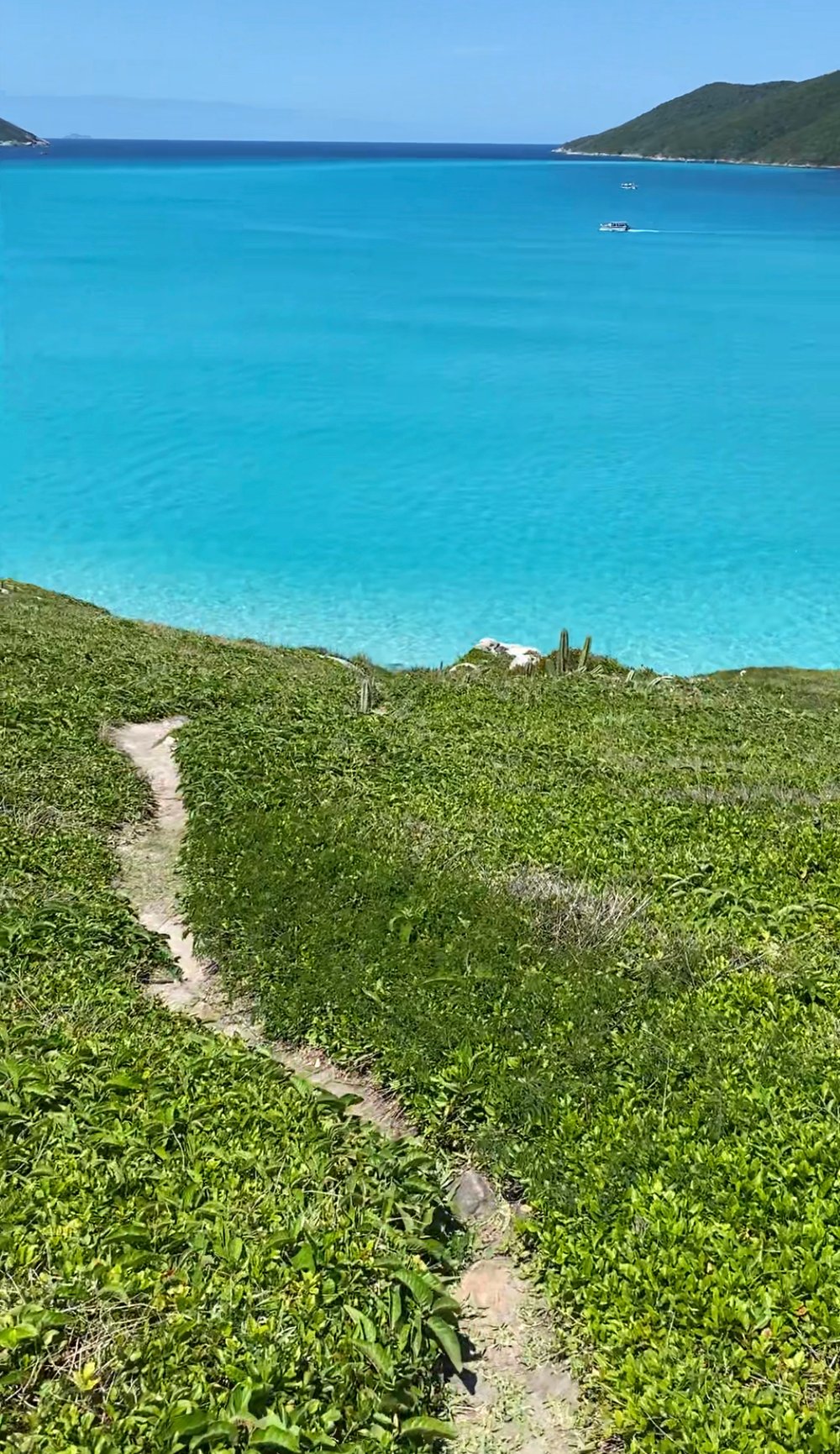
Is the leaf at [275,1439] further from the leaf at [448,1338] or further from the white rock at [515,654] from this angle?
the white rock at [515,654]

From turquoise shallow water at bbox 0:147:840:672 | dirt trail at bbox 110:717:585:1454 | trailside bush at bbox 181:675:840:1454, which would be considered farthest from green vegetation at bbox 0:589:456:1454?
turquoise shallow water at bbox 0:147:840:672

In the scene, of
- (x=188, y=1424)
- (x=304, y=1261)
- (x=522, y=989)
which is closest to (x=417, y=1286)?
(x=304, y=1261)

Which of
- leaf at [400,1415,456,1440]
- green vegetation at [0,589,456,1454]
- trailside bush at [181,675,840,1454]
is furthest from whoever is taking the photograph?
trailside bush at [181,675,840,1454]

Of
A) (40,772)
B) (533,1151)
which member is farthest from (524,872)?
(40,772)

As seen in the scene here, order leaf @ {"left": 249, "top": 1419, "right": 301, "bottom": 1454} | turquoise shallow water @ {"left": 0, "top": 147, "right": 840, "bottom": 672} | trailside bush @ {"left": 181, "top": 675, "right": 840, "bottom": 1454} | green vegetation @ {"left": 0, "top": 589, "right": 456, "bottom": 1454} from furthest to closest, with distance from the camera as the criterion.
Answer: turquoise shallow water @ {"left": 0, "top": 147, "right": 840, "bottom": 672} < trailside bush @ {"left": 181, "top": 675, "right": 840, "bottom": 1454} < green vegetation @ {"left": 0, "top": 589, "right": 456, "bottom": 1454} < leaf @ {"left": 249, "top": 1419, "right": 301, "bottom": 1454}

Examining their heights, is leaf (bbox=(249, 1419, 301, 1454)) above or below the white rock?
above

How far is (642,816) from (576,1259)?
8.11 metres

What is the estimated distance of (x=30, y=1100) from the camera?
30.2 feet

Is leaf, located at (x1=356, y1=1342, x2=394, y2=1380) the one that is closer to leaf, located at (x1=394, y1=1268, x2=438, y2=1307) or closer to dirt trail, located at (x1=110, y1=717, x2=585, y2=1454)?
leaf, located at (x1=394, y1=1268, x2=438, y2=1307)

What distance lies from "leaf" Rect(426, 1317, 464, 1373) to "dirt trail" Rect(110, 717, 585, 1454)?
0.24 m

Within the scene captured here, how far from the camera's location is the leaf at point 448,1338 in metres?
7.57

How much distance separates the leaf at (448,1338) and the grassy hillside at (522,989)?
17cm

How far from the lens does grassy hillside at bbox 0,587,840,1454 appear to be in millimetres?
7426

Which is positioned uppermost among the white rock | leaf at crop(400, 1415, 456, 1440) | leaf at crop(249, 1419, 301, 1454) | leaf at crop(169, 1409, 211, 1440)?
leaf at crop(169, 1409, 211, 1440)
